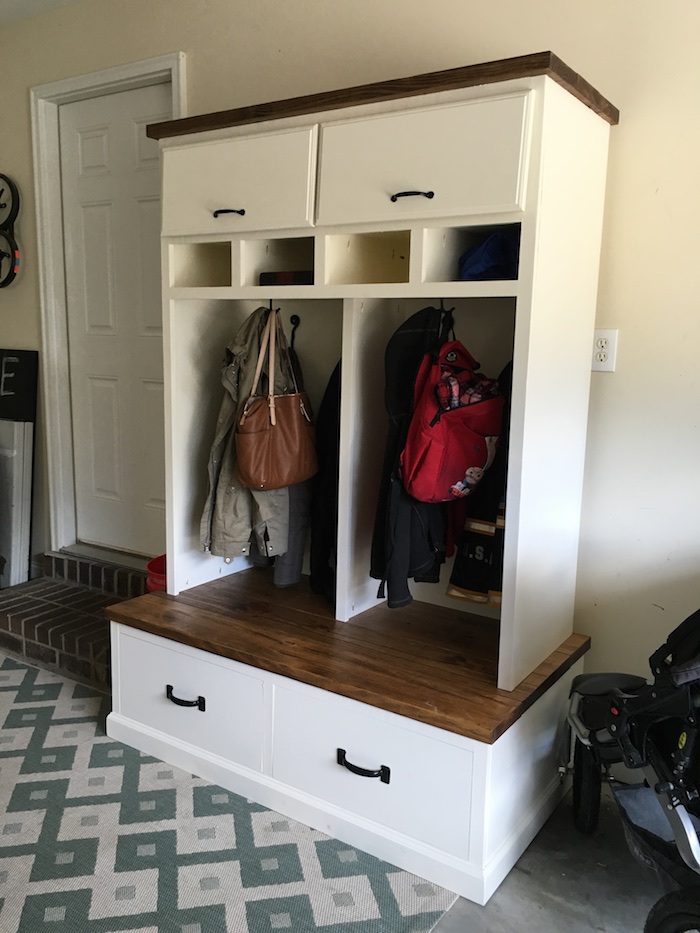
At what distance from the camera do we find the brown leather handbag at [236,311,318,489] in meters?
2.26

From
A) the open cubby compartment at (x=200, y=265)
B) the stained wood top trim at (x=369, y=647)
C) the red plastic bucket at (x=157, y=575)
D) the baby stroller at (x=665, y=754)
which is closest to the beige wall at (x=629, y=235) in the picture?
the stained wood top trim at (x=369, y=647)

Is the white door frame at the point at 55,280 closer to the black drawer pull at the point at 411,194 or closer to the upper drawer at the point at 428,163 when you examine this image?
the upper drawer at the point at 428,163

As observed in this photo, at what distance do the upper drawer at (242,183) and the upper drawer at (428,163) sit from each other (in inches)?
2.7

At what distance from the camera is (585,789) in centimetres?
200

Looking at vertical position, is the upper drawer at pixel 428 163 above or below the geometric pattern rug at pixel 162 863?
above

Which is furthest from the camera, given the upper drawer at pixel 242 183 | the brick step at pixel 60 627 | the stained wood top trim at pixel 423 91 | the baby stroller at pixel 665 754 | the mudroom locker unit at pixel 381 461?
the brick step at pixel 60 627

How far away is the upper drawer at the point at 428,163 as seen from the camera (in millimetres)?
1690

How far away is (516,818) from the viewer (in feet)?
6.37

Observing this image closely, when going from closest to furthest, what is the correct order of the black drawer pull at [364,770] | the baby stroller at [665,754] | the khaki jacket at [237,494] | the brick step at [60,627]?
the baby stroller at [665,754]
the black drawer pull at [364,770]
the khaki jacket at [237,494]
the brick step at [60,627]

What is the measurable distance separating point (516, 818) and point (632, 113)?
5.78 feet

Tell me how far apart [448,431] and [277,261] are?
0.76 m

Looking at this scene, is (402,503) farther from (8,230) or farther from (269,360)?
(8,230)

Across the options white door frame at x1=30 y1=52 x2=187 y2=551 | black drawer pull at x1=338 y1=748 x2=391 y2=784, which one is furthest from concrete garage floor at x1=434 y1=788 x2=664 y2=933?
white door frame at x1=30 y1=52 x2=187 y2=551

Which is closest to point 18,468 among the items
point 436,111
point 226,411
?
point 226,411
